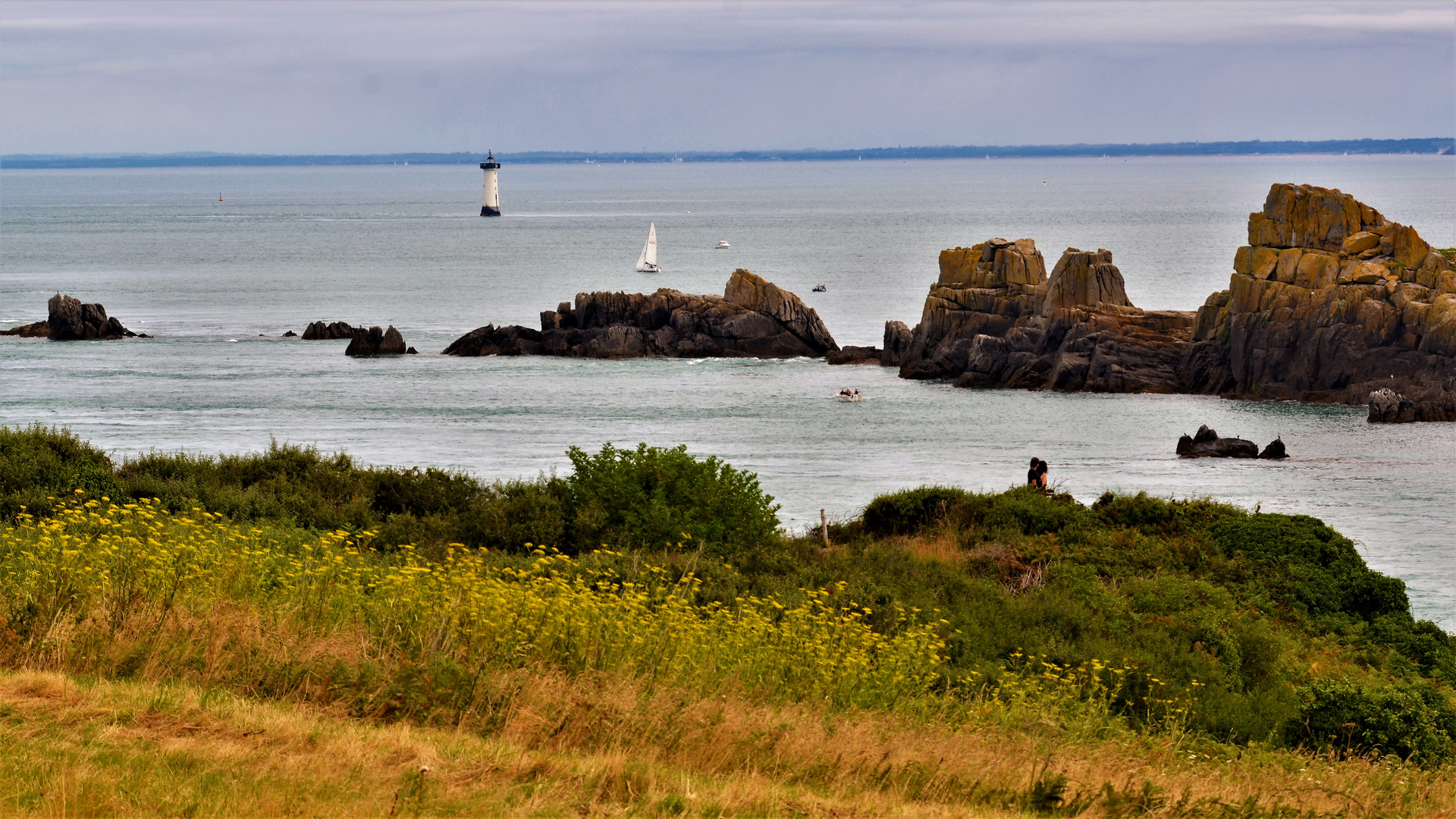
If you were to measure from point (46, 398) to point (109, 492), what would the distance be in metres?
40.8

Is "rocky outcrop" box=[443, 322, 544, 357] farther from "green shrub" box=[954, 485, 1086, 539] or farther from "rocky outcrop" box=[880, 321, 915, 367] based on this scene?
"green shrub" box=[954, 485, 1086, 539]

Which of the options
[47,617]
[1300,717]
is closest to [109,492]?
[47,617]

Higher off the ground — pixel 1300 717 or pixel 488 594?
pixel 488 594

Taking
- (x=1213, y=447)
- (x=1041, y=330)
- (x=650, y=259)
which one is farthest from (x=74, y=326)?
(x=1213, y=447)

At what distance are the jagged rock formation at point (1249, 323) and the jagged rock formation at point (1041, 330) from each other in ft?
0.25

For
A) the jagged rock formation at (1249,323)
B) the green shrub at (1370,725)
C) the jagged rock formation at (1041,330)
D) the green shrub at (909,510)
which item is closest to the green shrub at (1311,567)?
the green shrub at (909,510)

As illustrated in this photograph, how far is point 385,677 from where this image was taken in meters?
10.8

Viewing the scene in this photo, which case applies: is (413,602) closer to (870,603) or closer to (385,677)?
(385,677)

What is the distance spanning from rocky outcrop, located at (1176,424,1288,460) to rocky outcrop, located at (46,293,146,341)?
6097 centimetres

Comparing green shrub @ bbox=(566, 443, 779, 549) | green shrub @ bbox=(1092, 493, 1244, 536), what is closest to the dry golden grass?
green shrub @ bbox=(566, 443, 779, 549)

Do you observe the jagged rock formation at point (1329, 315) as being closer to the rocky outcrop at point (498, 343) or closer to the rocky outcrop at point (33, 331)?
the rocky outcrop at point (498, 343)

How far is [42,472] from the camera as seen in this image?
22750 mm

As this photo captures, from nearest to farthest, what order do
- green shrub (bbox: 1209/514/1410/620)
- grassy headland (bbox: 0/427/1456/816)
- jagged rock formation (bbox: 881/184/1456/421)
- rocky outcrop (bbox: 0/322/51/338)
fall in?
grassy headland (bbox: 0/427/1456/816)
green shrub (bbox: 1209/514/1410/620)
jagged rock formation (bbox: 881/184/1456/421)
rocky outcrop (bbox: 0/322/51/338)

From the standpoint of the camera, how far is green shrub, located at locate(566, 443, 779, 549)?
2230cm
